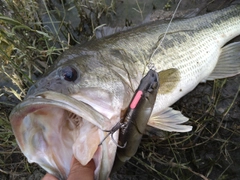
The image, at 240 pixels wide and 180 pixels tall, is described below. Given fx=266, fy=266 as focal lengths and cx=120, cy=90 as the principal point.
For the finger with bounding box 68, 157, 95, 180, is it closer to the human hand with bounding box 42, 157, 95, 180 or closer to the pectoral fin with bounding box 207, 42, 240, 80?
the human hand with bounding box 42, 157, 95, 180

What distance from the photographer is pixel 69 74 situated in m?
1.89

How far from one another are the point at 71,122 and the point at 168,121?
0.94 meters

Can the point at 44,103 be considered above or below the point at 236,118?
above

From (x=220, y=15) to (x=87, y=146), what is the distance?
84.5 inches

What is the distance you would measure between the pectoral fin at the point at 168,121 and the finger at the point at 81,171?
2.55 ft

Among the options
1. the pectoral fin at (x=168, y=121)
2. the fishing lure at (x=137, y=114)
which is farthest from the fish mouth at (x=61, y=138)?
the pectoral fin at (x=168, y=121)

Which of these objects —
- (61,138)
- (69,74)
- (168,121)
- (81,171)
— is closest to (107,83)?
(69,74)

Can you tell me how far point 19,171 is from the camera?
2.91 m

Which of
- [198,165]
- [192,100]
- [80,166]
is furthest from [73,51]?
[198,165]

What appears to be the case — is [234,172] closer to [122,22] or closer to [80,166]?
[80,166]

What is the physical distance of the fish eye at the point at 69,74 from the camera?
1878mm

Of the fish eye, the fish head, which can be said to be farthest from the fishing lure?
the fish eye

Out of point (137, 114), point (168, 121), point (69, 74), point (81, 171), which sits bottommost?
point (168, 121)

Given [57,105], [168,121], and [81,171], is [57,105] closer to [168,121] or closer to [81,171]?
[81,171]
